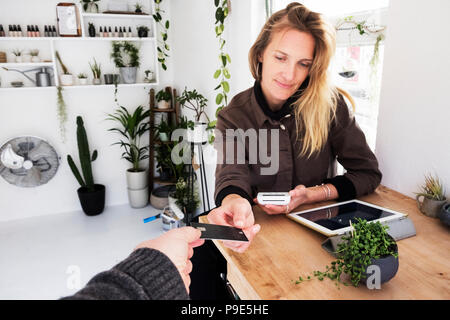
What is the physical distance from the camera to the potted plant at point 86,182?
3292 millimetres

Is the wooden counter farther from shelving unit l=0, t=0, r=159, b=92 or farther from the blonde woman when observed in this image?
shelving unit l=0, t=0, r=159, b=92

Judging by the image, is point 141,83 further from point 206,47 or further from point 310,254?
point 310,254

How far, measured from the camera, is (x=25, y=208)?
347 cm

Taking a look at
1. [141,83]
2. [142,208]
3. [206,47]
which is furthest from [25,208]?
[206,47]

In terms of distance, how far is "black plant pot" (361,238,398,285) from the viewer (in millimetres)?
703

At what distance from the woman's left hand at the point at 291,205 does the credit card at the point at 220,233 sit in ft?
0.76

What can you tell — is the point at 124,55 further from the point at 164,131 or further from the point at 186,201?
the point at 186,201

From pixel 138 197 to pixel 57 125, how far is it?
1.11 metres

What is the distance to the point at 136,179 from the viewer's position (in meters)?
3.52

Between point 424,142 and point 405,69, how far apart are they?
0.92 ft

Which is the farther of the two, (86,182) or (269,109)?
(86,182)

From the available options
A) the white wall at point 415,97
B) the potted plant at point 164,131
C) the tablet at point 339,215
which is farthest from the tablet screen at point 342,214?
the potted plant at point 164,131

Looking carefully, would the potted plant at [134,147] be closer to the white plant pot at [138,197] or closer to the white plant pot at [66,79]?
the white plant pot at [138,197]

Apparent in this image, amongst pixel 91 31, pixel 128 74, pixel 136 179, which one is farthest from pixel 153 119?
pixel 91 31
